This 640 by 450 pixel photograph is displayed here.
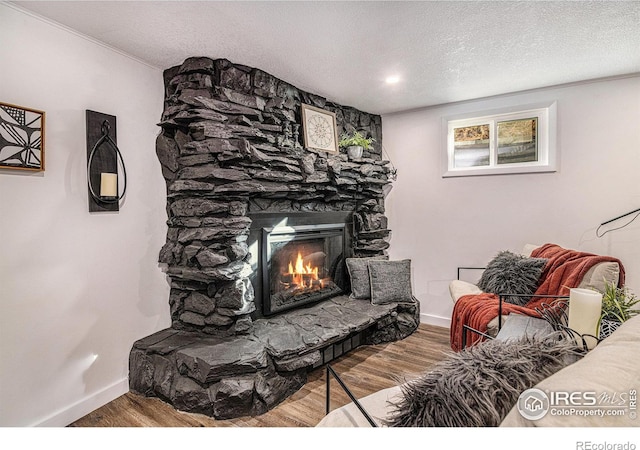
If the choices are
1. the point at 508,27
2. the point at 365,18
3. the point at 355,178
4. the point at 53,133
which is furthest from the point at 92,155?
the point at 508,27

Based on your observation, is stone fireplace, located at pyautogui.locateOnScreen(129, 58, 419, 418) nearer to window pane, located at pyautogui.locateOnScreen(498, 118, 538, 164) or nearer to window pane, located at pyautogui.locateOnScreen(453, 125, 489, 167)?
window pane, located at pyautogui.locateOnScreen(453, 125, 489, 167)

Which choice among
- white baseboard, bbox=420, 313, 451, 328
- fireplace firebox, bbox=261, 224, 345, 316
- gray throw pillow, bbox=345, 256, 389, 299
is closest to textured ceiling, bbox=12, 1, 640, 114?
fireplace firebox, bbox=261, 224, 345, 316

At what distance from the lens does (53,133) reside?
6.34 ft

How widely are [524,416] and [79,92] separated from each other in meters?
2.67

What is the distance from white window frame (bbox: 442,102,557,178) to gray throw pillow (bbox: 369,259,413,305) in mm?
1177

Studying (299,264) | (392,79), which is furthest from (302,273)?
(392,79)

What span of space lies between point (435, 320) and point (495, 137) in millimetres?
2083

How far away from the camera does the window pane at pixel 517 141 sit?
10.6ft

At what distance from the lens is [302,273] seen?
10.6 ft

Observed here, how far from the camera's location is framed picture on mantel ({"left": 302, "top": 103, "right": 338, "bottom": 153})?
9.84 ft

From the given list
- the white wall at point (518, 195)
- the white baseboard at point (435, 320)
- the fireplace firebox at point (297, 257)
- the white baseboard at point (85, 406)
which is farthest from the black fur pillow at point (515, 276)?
the white baseboard at point (85, 406)

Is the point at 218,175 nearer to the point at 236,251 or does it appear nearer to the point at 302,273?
the point at 236,251

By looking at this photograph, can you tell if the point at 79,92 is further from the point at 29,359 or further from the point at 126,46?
the point at 29,359

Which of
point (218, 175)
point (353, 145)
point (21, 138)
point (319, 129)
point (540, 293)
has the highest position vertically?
point (319, 129)
